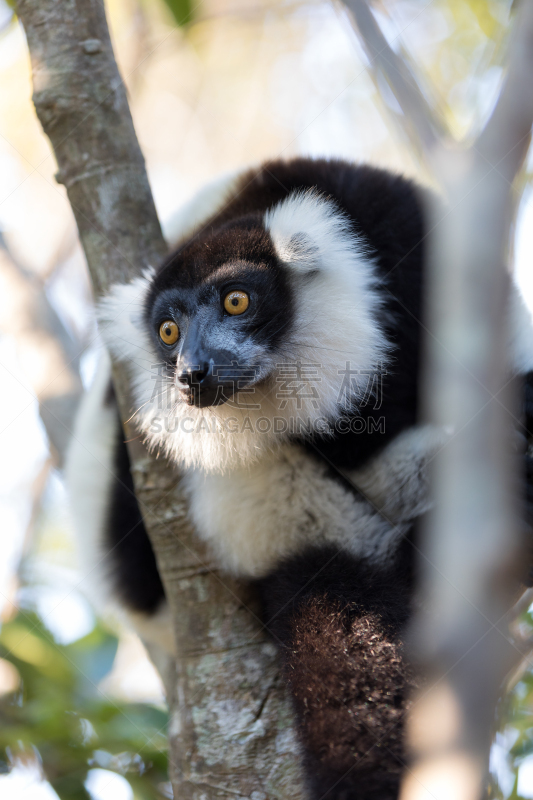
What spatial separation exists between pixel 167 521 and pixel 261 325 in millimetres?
797

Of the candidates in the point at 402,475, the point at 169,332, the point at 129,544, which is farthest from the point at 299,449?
the point at 129,544

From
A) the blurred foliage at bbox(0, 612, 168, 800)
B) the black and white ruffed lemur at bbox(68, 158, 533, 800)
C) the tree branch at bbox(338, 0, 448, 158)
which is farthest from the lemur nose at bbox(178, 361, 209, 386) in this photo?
the blurred foliage at bbox(0, 612, 168, 800)

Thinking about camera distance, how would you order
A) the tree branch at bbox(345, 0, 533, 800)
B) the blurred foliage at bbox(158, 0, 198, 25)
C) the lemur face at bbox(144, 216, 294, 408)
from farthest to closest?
the blurred foliage at bbox(158, 0, 198, 25), the lemur face at bbox(144, 216, 294, 408), the tree branch at bbox(345, 0, 533, 800)

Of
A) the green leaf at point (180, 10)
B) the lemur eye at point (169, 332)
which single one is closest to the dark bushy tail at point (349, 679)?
the lemur eye at point (169, 332)

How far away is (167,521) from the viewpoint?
2303mm

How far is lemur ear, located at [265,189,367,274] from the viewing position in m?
2.39

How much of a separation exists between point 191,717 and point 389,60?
6.56 ft

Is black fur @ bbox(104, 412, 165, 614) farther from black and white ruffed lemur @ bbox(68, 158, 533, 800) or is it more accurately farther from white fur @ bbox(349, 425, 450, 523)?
white fur @ bbox(349, 425, 450, 523)

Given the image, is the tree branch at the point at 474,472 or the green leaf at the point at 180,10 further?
the green leaf at the point at 180,10

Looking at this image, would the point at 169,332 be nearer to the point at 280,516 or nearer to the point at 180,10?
the point at 280,516

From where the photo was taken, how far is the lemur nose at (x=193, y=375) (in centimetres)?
215

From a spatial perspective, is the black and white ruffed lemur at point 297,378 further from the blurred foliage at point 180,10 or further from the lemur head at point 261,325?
the blurred foliage at point 180,10

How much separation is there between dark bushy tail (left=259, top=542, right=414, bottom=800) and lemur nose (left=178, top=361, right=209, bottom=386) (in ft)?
2.64

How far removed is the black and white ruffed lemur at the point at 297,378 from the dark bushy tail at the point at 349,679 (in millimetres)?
53
